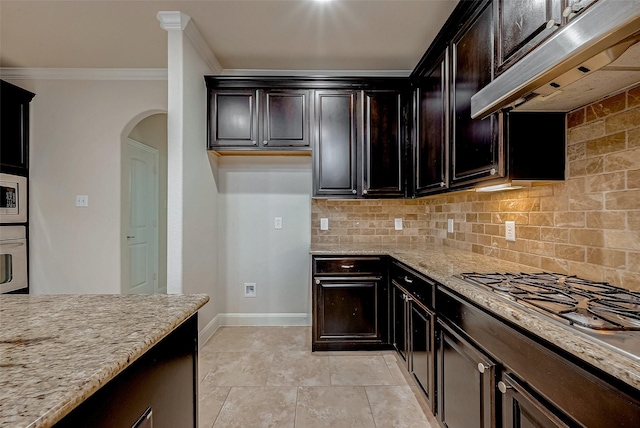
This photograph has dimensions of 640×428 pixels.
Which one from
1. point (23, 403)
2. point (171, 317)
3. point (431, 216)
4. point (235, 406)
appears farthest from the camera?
point (431, 216)

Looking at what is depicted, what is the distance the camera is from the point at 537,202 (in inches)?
64.3

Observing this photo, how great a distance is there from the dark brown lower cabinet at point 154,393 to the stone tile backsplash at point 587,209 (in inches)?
64.6

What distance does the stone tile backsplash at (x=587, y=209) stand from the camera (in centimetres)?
119

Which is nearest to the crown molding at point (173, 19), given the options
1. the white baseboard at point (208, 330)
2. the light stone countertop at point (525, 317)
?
the light stone countertop at point (525, 317)

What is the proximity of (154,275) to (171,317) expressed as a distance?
3.80m

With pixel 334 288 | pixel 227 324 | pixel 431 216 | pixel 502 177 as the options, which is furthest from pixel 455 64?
pixel 227 324

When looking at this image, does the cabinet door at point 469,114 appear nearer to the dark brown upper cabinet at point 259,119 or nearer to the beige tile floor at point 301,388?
the dark brown upper cabinet at point 259,119

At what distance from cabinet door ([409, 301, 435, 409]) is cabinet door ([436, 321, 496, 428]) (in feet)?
0.28

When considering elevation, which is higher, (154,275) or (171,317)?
(171,317)

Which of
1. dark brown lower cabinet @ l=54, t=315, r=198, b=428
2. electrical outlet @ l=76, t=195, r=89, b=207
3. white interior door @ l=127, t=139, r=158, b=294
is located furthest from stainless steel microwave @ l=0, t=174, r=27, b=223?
dark brown lower cabinet @ l=54, t=315, r=198, b=428

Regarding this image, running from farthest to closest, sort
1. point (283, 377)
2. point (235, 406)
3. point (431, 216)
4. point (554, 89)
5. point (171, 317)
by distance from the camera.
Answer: point (431, 216) < point (283, 377) < point (235, 406) < point (554, 89) < point (171, 317)

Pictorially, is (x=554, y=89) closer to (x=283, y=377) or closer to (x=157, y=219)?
(x=283, y=377)

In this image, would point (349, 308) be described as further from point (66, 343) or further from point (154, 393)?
point (66, 343)

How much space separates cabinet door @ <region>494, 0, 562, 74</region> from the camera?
115 centimetres
